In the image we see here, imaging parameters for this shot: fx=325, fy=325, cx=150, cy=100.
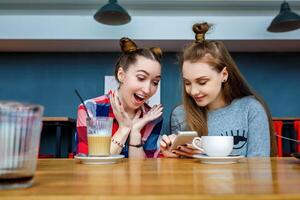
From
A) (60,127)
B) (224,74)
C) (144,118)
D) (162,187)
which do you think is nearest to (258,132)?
(224,74)

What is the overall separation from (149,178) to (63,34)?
3589mm

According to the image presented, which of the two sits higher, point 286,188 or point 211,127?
point 211,127

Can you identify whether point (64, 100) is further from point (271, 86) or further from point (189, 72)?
point (189, 72)

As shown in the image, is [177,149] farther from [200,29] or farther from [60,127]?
[60,127]

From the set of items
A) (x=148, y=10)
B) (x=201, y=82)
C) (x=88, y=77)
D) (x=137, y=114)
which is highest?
(x=148, y=10)

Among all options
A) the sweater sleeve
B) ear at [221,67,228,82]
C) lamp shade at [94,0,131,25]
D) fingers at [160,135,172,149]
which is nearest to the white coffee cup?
fingers at [160,135,172,149]

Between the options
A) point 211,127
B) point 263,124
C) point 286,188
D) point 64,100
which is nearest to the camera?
point 286,188

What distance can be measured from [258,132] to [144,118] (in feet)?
1.88

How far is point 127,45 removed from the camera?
5.69ft

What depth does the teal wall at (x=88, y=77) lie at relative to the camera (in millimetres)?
4492

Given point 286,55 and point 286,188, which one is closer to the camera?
point 286,188

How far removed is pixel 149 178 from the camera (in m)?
0.55

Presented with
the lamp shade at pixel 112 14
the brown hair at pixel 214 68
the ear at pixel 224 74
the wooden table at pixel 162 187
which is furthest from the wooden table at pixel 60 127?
the wooden table at pixel 162 187

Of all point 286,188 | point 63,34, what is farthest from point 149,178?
point 63,34
